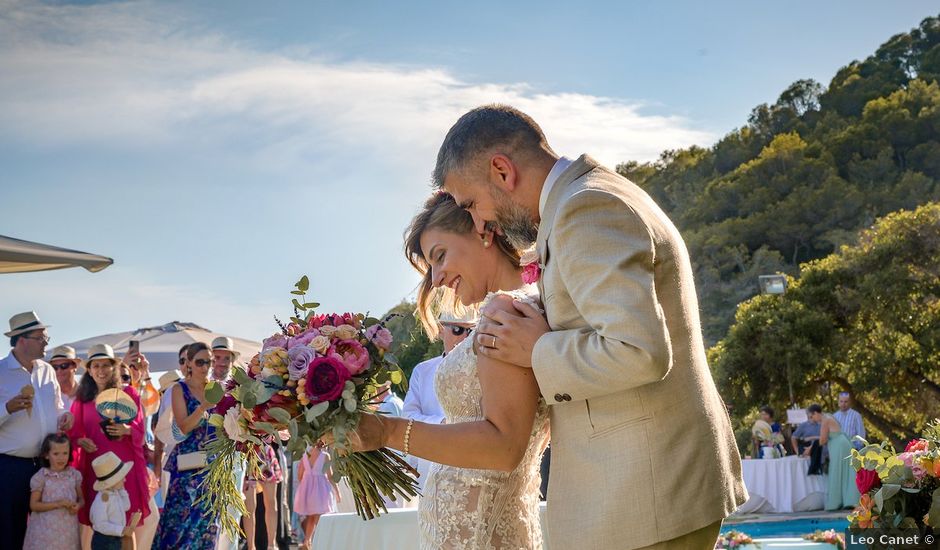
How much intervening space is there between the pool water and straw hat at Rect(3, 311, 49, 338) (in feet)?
34.3

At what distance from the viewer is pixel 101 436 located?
8.73 m

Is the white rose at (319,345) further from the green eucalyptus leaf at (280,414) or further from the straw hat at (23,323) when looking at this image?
the straw hat at (23,323)

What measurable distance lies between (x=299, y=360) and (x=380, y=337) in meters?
0.27

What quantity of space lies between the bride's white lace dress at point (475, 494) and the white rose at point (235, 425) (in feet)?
2.34

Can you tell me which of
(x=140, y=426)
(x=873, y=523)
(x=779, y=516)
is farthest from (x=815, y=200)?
(x=873, y=523)

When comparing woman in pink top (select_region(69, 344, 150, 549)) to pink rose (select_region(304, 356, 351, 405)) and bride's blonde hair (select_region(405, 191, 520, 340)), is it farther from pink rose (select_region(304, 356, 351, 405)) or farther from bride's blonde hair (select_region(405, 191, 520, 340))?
pink rose (select_region(304, 356, 351, 405))

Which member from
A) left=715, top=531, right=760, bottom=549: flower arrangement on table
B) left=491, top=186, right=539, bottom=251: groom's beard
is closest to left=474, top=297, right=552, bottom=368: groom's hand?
left=491, top=186, right=539, bottom=251: groom's beard

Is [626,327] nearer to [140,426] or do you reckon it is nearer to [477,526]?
[477,526]

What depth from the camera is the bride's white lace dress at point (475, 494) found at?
10.8 ft

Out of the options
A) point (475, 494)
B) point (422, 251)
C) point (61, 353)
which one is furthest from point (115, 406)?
point (475, 494)

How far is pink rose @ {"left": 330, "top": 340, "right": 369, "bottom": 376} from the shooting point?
291 cm

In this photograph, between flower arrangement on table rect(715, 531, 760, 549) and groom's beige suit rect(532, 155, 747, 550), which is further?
flower arrangement on table rect(715, 531, 760, 549)

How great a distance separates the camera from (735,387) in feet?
94.0

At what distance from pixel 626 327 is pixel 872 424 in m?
27.2
